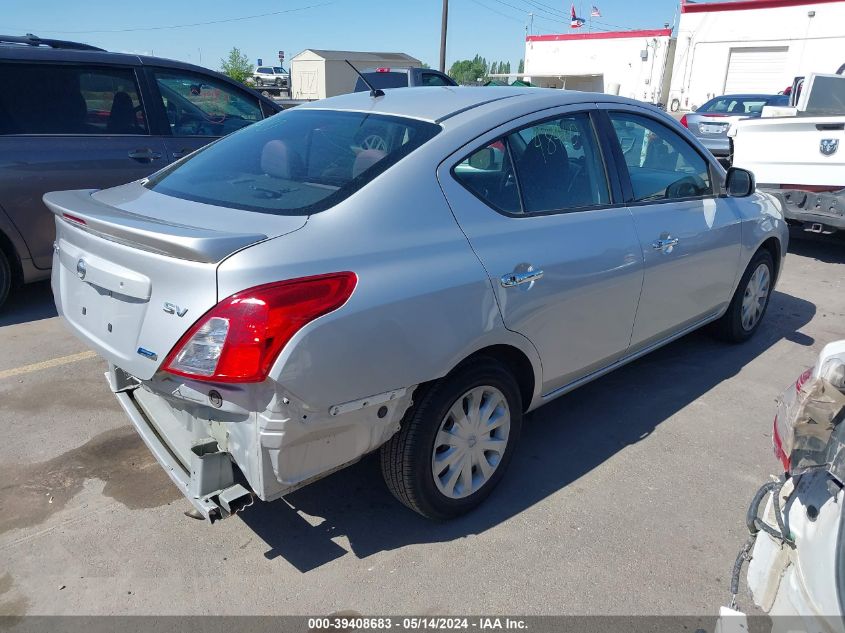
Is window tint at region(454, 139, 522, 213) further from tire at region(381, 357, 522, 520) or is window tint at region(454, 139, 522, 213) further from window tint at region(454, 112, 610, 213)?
tire at region(381, 357, 522, 520)

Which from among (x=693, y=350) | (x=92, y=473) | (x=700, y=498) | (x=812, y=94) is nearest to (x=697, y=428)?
(x=700, y=498)

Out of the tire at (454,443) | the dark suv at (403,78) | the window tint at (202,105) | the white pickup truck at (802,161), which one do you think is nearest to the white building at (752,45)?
the dark suv at (403,78)

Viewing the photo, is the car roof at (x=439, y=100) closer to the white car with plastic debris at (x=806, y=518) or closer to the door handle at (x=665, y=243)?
the door handle at (x=665, y=243)

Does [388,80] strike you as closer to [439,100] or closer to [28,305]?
[28,305]

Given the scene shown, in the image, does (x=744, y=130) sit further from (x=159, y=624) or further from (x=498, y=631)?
(x=159, y=624)

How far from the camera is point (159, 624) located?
92.7 inches

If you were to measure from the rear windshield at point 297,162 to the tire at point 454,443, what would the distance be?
33.9 inches

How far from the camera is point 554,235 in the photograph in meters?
2.98

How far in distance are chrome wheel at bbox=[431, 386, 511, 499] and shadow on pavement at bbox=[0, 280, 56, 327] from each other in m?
3.86

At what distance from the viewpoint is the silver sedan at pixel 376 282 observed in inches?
84.4

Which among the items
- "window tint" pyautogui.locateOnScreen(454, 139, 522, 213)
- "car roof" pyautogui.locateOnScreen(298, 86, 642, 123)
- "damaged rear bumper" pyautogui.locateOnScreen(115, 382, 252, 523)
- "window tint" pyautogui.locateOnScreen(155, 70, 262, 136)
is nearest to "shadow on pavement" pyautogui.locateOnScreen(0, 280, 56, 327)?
"window tint" pyautogui.locateOnScreen(155, 70, 262, 136)

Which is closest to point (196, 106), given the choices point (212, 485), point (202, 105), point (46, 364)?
point (202, 105)

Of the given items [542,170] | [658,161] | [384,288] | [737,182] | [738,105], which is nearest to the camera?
[384,288]

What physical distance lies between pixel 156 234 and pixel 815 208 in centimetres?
711
